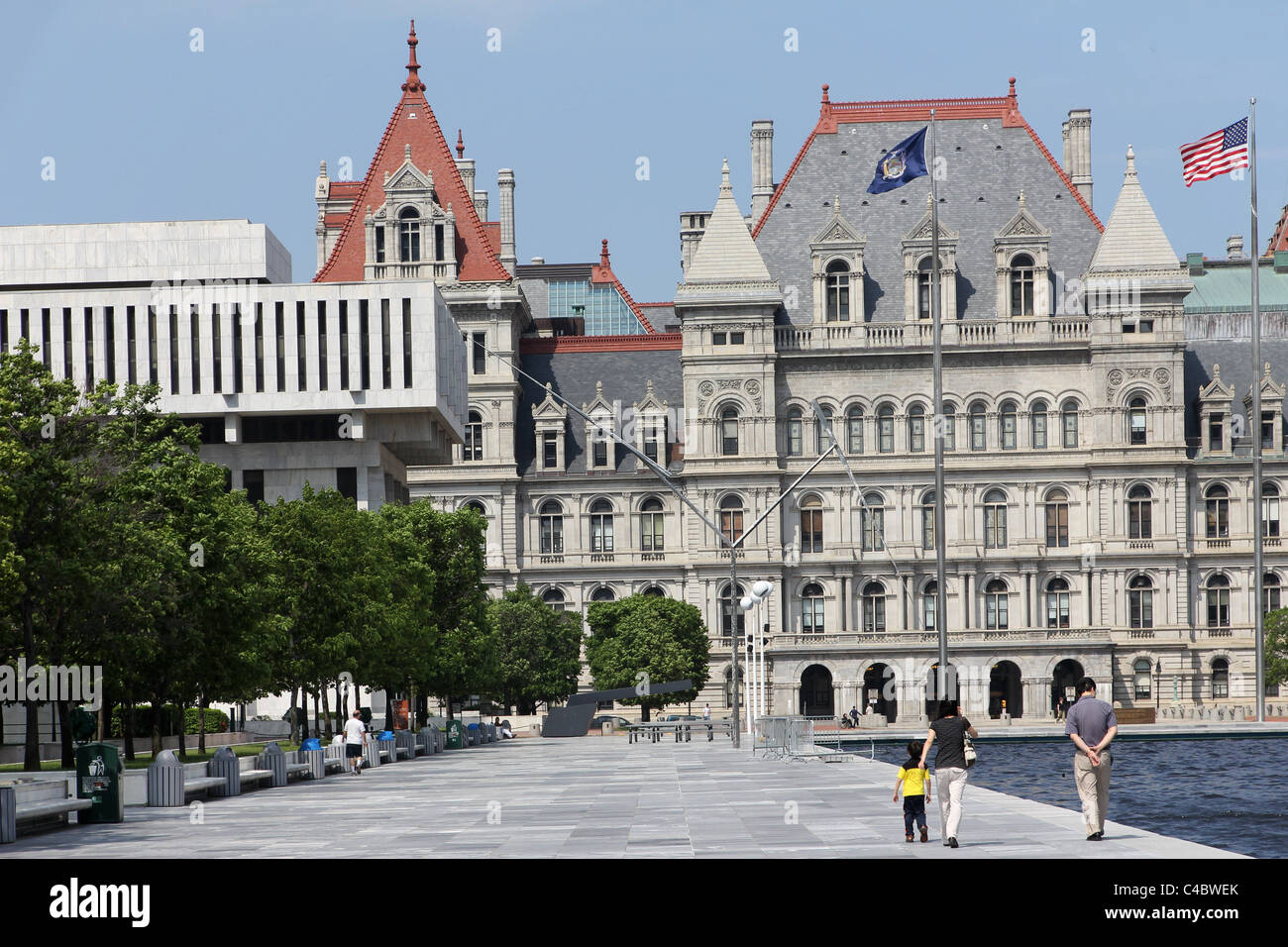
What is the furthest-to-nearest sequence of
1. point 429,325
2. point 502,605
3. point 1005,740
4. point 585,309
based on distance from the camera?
point 585,309 → point 502,605 → point 429,325 → point 1005,740

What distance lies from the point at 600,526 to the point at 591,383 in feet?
30.6

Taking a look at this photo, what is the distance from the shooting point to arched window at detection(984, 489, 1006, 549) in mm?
114000

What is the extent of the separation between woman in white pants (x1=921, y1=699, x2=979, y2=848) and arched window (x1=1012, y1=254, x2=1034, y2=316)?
90928 mm

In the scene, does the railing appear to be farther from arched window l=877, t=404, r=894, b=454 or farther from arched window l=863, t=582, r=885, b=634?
arched window l=863, t=582, r=885, b=634

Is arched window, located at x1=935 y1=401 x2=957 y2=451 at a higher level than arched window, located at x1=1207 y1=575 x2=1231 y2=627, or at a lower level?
higher

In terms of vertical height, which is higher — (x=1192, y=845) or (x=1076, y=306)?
(x=1076, y=306)

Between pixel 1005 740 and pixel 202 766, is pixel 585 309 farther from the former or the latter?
pixel 202 766

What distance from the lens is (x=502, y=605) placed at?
102125mm

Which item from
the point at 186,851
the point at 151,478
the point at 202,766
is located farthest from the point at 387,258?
the point at 186,851

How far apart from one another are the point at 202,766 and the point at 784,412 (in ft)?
252

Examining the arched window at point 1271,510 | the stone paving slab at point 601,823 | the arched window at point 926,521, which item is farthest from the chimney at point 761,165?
the stone paving slab at point 601,823

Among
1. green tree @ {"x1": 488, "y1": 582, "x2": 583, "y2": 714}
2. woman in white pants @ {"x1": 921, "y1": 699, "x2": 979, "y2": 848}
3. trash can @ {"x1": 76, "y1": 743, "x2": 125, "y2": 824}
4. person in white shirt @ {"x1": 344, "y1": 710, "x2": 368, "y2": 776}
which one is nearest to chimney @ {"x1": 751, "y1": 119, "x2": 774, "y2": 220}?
green tree @ {"x1": 488, "y1": 582, "x2": 583, "y2": 714}

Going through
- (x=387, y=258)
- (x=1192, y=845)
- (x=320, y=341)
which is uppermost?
(x=387, y=258)
